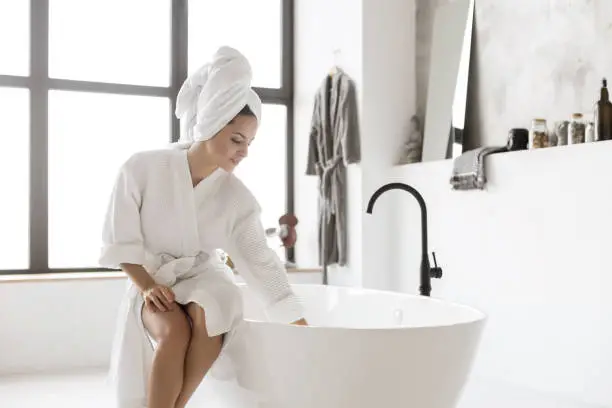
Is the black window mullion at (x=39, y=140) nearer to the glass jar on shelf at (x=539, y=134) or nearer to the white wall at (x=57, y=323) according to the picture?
the white wall at (x=57, y=323)

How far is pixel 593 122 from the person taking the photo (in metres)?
2.90

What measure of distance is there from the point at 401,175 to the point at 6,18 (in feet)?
8.26

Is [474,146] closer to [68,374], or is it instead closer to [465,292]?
[465,292]

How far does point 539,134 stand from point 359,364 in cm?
158

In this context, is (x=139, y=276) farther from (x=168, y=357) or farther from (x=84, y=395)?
Answer: (x=84, y=395)

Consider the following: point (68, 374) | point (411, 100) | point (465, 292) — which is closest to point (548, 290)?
point (465, 292)

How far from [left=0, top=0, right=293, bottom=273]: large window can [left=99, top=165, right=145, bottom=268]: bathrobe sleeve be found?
2358 millimetres

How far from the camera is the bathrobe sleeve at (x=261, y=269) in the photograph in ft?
7.62

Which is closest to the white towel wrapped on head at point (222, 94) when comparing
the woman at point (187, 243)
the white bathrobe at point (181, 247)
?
the woman at point (187, 243)

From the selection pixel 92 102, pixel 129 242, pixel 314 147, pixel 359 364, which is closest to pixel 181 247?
pixel 129 242

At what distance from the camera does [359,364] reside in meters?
2.05

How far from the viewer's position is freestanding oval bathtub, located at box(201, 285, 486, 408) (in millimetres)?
2045

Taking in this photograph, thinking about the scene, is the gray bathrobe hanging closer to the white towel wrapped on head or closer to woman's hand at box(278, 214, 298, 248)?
woman's hand at box(278, 214, 298, 248)

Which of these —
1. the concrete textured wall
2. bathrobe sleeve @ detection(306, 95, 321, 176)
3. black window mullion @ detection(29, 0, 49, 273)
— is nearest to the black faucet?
the concrete textured wall
